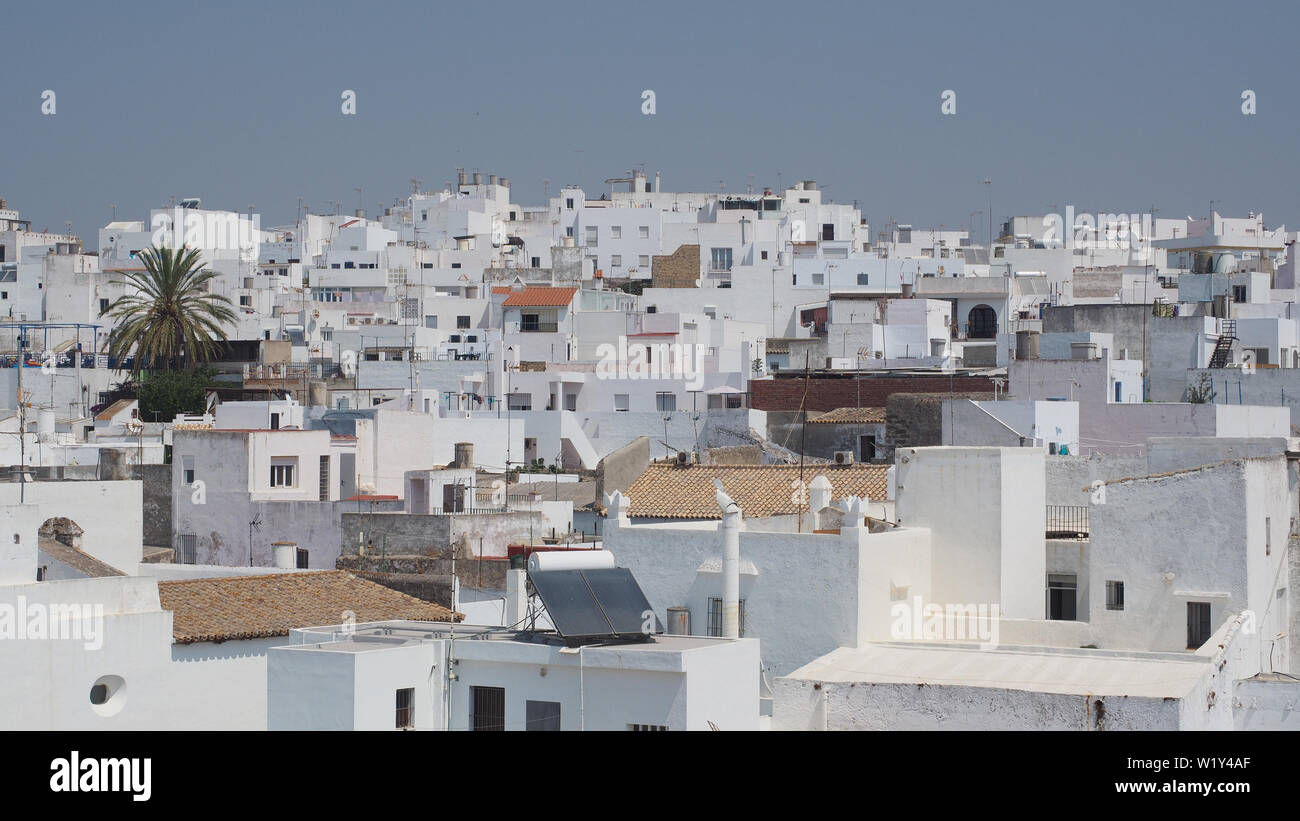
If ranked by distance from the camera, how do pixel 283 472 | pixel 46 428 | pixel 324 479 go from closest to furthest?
pixel 283 472, pixel 324 479, pixel 46 428

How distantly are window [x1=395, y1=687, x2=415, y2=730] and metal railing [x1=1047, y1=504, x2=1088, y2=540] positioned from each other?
10.4m

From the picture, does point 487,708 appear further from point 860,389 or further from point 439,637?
point 860,389

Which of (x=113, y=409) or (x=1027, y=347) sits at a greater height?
(x=1027, y=347)

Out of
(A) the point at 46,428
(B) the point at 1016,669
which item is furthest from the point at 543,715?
(A) the point at 46,428

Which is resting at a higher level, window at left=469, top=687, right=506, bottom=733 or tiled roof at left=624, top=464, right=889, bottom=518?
tiled roof at left=624, top=464, right=889, bottom=518

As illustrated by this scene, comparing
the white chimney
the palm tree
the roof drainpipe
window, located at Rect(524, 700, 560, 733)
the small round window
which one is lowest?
the small round window

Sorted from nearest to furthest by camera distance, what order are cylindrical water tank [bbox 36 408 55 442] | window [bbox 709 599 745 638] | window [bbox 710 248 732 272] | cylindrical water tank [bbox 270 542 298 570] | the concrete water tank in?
window [bbox 709 599 745 638], cylindrical water tank [bbox 270 542 298 570], cylindrical water tank [bbox 36 408 55 442], the concrete water tank, window [bbox 710 248 732 272]

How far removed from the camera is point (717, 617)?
809 inches

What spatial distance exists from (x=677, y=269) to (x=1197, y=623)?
54.5 m

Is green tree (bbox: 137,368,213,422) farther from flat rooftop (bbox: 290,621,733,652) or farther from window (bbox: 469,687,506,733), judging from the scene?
window (bbox: 469,687,506,733)

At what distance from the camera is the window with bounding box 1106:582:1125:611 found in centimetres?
2077

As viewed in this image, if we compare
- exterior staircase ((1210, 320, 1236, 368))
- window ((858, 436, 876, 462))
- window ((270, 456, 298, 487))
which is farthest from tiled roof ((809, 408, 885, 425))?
window ((270, 456, 298, 487))

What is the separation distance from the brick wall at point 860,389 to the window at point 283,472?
13.5 meters
